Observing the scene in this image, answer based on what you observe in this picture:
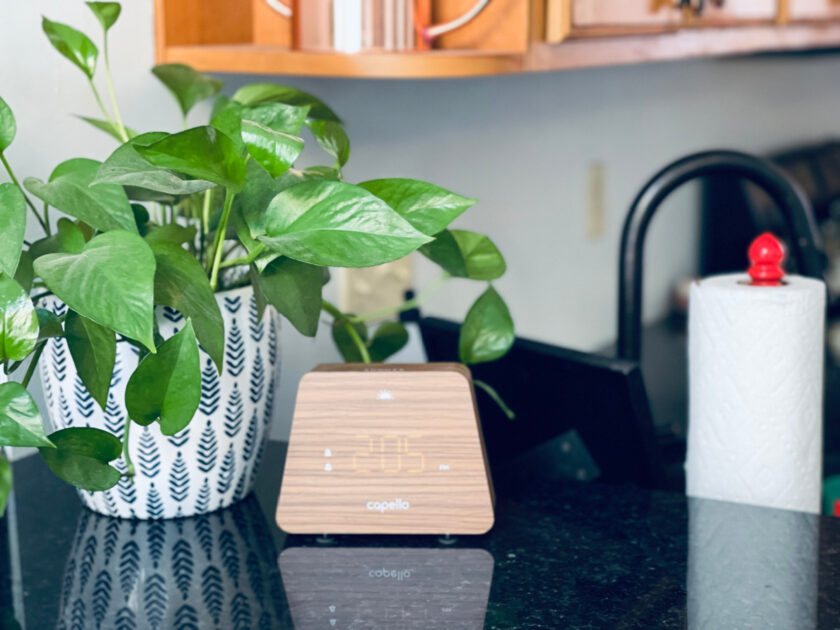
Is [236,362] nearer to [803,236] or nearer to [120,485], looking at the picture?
[120,485]

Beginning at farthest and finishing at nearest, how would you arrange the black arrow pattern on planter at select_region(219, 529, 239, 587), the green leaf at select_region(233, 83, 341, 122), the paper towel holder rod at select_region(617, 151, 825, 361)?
1. the paper towel holder rod at select_region(617, 151, 825, 361)
2. the green leaf at select_region(233, 83, 341, 122)
3. the black arrow pattern on planter at select_region(219, 529, 239, 587)

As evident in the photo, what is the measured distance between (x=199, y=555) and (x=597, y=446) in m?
0.46

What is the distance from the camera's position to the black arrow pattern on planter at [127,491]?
0.86 m

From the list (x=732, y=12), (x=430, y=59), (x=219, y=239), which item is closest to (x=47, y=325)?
(x=219, y=239)

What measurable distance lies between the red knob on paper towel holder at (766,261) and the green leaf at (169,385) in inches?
21.2

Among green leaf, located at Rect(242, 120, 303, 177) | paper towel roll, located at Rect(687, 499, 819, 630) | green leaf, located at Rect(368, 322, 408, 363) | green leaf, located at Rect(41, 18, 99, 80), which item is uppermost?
green leaf, located at Rect(41, 18, 99, 80)

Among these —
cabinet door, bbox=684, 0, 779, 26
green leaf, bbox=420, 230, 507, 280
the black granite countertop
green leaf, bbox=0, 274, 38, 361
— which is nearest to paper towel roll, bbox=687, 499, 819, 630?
the black granite countertop

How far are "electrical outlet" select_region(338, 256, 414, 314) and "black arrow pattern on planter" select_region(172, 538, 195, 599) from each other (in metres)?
0.60

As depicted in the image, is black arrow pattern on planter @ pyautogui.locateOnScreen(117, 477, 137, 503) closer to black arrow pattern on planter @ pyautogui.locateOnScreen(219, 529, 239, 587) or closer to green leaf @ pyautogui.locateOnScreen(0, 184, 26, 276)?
black arrow pattern on planter @ pyautogui.locateOnScreen(219, 529, 239, 587)

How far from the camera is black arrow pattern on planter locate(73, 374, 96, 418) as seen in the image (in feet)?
2.71

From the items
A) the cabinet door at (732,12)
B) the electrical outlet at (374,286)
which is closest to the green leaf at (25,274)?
the electrical outlet at (374,286)

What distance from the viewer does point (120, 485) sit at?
86cm

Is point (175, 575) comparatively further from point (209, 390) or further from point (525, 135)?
point (525, 135)

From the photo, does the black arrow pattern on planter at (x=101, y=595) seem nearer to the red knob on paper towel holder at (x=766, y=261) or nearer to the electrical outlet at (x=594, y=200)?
the red knob on paper towel holder at (x=766, y=261)
